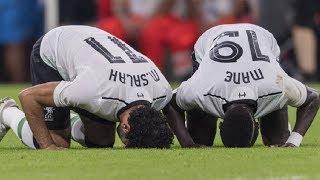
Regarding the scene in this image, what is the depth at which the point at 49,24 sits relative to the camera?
81.9 feet

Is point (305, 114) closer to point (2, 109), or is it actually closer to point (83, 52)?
point (83, 52)

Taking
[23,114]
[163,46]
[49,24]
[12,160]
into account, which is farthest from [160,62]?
[12,160]

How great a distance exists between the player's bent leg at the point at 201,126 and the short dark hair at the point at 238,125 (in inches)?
29.0

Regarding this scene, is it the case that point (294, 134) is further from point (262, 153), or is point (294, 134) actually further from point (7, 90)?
point (7, 90)

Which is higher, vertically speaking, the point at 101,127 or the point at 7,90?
the point at 101,127

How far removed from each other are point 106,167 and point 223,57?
208 cm

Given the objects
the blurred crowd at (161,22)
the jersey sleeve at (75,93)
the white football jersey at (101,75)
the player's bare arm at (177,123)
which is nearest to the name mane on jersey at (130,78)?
the white football jersey at (101,75)

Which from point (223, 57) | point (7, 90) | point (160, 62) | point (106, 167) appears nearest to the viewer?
point (106, 167)

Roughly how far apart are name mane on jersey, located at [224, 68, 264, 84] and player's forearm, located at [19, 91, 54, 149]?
5.07 feet

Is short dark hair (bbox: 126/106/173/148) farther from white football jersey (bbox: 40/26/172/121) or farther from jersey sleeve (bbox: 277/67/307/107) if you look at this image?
jersey sleeve (bbox: 277/67/307/107)

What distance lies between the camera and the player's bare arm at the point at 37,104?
11711 millimetres

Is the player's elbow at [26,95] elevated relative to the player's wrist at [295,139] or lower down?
elevated

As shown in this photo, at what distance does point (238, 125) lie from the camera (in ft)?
38.1

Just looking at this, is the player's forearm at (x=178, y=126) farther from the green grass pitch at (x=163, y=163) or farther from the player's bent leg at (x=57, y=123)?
the player's bent leg at (x=57, y=123)
